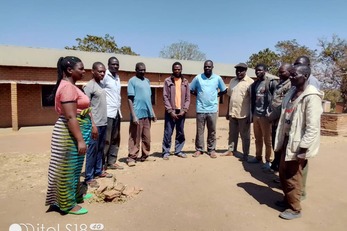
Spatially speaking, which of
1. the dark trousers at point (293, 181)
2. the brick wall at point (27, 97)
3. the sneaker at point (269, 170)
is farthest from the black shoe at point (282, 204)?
the brick wall at point (27, 97)

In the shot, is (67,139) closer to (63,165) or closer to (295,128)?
(63,165)

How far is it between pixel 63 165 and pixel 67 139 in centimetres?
30

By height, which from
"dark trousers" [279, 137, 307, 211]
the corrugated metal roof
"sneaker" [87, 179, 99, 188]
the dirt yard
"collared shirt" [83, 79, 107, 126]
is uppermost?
the corrugated metal roof

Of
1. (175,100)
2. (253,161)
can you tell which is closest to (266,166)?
(253,161)

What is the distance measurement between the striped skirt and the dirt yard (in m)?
0.21

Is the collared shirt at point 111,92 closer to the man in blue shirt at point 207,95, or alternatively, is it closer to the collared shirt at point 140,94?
the collared shirt at point 140,94

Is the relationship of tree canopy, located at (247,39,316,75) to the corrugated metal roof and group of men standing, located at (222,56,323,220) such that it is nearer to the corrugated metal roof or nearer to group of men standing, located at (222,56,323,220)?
the corrugated metal roof

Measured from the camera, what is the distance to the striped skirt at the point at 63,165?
3.07 meters

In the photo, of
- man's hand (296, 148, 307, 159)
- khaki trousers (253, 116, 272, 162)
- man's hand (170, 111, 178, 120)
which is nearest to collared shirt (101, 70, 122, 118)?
man's hand (170, 111, 178, 120)

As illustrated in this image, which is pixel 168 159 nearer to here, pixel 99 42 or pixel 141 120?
pixel 141 120

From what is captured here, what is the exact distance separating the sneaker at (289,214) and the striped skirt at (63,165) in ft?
8.25

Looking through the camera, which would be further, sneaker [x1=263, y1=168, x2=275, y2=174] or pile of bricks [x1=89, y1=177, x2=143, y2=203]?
sneaker [x1=263, y1=168, x2=275, y2=174]

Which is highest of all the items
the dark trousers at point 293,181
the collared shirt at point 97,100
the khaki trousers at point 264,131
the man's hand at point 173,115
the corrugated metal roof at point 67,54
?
the corrugated metal roof at point 67,54

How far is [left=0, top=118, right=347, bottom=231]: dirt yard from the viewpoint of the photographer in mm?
3109
